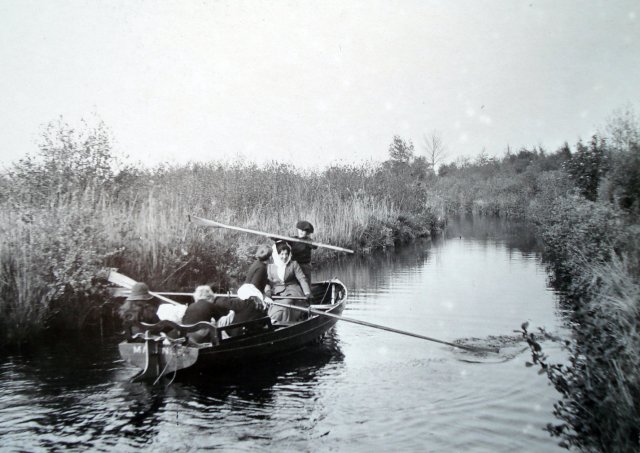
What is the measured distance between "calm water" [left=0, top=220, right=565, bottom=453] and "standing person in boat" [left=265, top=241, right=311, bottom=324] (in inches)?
32.1

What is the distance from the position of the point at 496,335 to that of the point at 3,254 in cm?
834

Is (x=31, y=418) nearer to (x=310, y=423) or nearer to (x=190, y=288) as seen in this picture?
(x=310, y=423)

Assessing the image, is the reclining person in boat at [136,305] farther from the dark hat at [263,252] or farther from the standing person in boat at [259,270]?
the dark hat at [263,252]

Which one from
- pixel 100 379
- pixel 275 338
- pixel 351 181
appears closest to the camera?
pixel 100 379

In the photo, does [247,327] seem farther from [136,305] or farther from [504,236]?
[504,236]

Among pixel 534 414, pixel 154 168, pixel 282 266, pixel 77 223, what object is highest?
pixel 154 168

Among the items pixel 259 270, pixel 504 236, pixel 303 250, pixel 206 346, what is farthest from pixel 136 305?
pixel 504 236

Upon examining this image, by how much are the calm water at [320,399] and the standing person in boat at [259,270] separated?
1395mm

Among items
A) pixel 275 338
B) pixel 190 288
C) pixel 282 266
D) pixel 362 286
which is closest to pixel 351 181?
pixel 362 286

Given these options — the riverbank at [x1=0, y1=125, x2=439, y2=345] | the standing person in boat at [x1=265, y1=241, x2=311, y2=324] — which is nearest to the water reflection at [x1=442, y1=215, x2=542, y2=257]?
the riverbank at [x1=0, y1=125, x2=439, y2=345]

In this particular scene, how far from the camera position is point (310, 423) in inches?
237

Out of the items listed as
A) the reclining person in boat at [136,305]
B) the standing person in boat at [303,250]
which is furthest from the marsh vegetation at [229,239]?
the standing person in boat at [303,250]

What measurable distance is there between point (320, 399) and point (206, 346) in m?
1.62

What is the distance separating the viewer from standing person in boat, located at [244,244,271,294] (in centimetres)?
896
